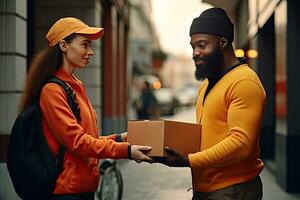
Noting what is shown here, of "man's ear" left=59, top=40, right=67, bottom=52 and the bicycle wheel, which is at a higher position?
"man's ear" left=59, top=40, right=67, bottom=52

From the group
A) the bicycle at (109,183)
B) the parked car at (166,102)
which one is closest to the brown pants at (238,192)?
the bicycle at (109,183)

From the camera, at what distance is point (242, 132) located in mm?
3268

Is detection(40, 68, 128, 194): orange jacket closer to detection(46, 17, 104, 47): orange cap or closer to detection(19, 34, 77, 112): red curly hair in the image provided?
detection(19, 34, 77, 112): red curly hair

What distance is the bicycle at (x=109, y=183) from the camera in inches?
323

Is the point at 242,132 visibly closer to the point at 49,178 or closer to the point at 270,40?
the point at 49,178

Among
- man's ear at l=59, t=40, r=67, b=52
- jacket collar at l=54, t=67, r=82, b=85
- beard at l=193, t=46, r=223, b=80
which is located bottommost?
jacket collar at l=54, t=67, r=82, b=85

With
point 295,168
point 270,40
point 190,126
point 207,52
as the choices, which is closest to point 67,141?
point 190,126

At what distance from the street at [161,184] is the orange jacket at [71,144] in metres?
6.14

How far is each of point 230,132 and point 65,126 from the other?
0.89 m

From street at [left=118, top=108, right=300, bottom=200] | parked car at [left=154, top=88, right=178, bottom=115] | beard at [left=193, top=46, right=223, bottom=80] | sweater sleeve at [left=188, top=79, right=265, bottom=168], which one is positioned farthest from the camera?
parked car at [left=154, top=88, right=178, bottom=115]

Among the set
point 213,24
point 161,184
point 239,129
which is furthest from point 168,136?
point 161,184

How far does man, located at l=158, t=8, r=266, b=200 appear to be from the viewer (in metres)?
3.29

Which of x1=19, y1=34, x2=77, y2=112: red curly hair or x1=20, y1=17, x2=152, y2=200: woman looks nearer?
x1=20, y1=17, x2=152, y2=200: woman

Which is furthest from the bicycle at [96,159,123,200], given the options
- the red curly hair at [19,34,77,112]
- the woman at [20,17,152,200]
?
the red curly hair at [19,34,77,112]
